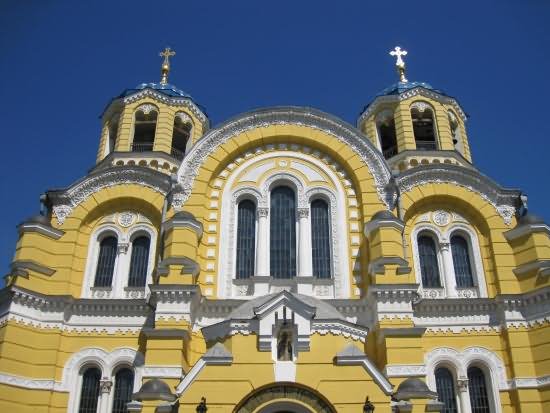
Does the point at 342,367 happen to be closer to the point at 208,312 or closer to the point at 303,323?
the point at 303,323

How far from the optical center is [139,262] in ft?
73.3

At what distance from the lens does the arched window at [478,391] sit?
19500 millimetres

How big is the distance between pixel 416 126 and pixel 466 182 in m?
5.34

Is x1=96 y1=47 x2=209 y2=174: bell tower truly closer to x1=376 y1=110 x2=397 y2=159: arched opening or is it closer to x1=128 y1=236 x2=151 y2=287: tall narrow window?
x1=128 y1=236 x2=151 y2=287: tall narrow window

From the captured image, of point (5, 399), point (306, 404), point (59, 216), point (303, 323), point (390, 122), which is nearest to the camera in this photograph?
point (306, 404)

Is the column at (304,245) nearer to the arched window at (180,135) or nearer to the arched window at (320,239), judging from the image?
the arched window at (320,239)

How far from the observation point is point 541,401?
1880 cm

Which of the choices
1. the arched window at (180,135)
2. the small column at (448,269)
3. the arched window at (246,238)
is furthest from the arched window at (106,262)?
the small column at (448,269)

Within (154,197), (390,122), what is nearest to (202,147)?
(154,197)

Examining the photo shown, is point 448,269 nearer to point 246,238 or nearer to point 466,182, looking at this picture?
point 466,182

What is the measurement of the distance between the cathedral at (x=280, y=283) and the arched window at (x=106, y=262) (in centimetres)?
6

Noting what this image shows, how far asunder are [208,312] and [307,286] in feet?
11.5

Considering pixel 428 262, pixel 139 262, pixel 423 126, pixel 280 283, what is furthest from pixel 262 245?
pixel 423 126

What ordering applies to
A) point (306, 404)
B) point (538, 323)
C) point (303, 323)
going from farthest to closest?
point (538, 323) < point (303, 323) < point (306, 404)
